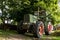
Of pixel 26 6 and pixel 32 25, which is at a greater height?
pixel 26 6

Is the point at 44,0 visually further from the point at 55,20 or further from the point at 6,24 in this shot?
the point at 6,24

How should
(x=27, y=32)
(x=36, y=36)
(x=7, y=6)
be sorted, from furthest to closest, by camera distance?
(x=7, y=6), (x=27, y=32), (x=36, y=36)

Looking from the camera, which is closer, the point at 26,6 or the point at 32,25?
the point at 32,25

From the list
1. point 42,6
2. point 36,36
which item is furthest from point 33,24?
point 42,6

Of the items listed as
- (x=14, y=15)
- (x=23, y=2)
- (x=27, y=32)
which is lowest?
(x=27, y=32)

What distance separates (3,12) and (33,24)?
12.9 ft

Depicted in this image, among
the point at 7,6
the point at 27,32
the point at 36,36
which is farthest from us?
the point at 7,6

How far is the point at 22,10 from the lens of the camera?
17.9 m

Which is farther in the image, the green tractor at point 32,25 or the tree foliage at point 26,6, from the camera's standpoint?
the tree foliage at point 26,6

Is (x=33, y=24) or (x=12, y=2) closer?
(x=33, y=24)

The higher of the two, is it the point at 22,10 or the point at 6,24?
the point at 22,10

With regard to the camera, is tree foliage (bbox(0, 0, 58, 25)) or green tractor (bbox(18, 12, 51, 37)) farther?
tree foliage (bbox(0, 0, 58, 25))

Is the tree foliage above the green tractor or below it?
above

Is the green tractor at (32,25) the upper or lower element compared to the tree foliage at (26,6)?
lower
